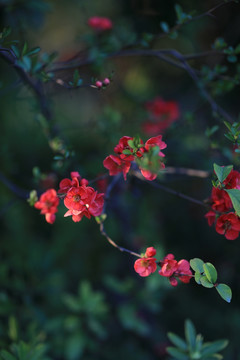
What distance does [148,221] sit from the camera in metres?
2.10

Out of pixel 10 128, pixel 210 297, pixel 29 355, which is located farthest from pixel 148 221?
pixel 29 355

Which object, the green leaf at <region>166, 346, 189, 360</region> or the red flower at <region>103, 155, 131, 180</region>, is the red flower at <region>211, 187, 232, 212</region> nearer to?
the red flower at <region>103, 155, 131, 180</region>

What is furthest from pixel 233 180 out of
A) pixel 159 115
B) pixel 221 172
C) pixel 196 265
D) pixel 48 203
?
pixel 159 115

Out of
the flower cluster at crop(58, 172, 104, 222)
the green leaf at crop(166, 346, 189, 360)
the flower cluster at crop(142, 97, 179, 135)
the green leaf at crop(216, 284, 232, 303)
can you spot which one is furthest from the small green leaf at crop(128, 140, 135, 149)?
the flower cluster at crop(142, 97, 179, 135)

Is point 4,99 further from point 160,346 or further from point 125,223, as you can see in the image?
point 160,346

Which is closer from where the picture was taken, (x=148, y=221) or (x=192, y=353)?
(x=192, y=353)

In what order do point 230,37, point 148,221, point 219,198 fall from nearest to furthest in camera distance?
point 219,198 < point 230,37 < point 148,221

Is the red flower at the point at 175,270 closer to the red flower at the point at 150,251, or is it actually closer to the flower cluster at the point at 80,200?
the red flower at the point at 150,251

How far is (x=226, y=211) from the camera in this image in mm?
826

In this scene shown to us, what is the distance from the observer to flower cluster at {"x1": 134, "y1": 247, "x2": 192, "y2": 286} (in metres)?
0.75

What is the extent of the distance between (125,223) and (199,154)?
21.1 inches

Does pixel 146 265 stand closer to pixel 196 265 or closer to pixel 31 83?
pixel 196 265

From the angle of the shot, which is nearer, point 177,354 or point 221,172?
point 221,172

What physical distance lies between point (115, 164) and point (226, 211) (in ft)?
0.96
